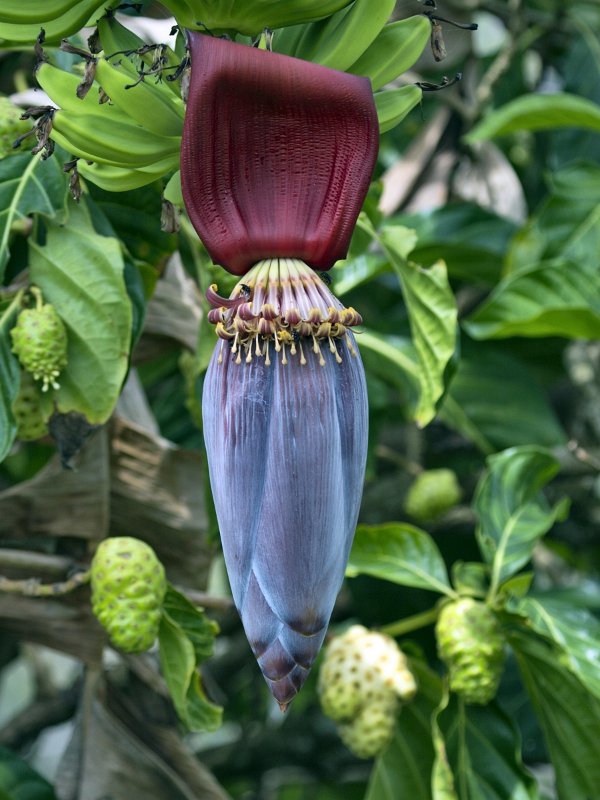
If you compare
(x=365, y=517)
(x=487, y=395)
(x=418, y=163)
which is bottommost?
(x=365, y=517)

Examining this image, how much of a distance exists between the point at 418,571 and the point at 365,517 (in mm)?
465

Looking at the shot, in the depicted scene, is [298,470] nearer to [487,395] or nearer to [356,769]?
[487,395]

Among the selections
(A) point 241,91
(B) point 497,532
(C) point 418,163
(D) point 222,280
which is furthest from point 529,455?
(A) point 241,91

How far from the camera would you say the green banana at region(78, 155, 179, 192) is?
1.88 ft

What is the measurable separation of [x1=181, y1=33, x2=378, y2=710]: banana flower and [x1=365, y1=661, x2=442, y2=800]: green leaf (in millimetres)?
588

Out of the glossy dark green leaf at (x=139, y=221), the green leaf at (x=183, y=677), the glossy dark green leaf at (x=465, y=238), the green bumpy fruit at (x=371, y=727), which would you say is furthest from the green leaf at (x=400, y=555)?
the glossy dark green leaf at (x=465, y=238)

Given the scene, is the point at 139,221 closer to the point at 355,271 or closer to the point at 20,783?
the point at 355,271

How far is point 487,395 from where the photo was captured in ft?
4.62

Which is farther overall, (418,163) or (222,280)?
(418,163)

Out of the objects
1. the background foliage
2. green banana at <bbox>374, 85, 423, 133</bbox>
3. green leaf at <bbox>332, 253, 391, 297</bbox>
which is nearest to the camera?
green banana at <bbox>374, 85, 423, 133</bbox>

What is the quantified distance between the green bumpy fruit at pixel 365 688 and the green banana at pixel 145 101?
2.02ft

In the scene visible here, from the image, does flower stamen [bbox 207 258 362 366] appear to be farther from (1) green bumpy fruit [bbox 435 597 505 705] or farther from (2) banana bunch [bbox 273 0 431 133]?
(1) green bumpy fruit [bbox 435 597 505 705]

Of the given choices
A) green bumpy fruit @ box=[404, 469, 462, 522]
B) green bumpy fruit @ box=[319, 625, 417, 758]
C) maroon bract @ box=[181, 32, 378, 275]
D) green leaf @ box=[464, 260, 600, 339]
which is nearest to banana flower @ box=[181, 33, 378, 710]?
maroon bract @ box=[181, 32, 378, 275]

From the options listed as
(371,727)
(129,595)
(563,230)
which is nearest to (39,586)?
(129,595)
